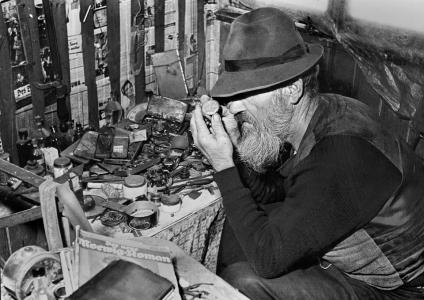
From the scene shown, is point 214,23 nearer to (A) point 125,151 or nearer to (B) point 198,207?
(A) point 125,151

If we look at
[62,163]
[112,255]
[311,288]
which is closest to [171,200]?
[62,163]

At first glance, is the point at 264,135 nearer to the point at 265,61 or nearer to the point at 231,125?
the point at 231,125

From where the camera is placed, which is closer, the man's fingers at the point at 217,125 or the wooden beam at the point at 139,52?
the man's fingers at the point at 217,125

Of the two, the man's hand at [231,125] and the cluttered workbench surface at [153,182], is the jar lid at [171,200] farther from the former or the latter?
the man's hand at [231,125]

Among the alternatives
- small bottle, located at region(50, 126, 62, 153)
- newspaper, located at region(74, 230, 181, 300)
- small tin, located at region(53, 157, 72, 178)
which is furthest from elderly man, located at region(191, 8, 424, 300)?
small bottle, located at region(50, 126, 62, 153)

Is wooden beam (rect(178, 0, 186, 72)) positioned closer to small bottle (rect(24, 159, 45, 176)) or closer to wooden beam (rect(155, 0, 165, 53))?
wooden beam (rect(155, 0, 165, 53))

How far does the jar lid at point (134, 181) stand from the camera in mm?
3490

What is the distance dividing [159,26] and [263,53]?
8.97 ft

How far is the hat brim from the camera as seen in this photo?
7.82 feet

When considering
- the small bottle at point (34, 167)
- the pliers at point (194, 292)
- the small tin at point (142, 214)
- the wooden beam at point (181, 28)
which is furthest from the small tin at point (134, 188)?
the wooden beam at point (181, 28)

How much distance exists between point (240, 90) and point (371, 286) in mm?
1120

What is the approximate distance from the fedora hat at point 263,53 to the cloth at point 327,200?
0.27m

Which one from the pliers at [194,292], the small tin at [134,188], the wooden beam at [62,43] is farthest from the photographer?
the wooden beam at [62,43]

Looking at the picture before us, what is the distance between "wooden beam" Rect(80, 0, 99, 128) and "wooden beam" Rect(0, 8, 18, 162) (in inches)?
26.7
